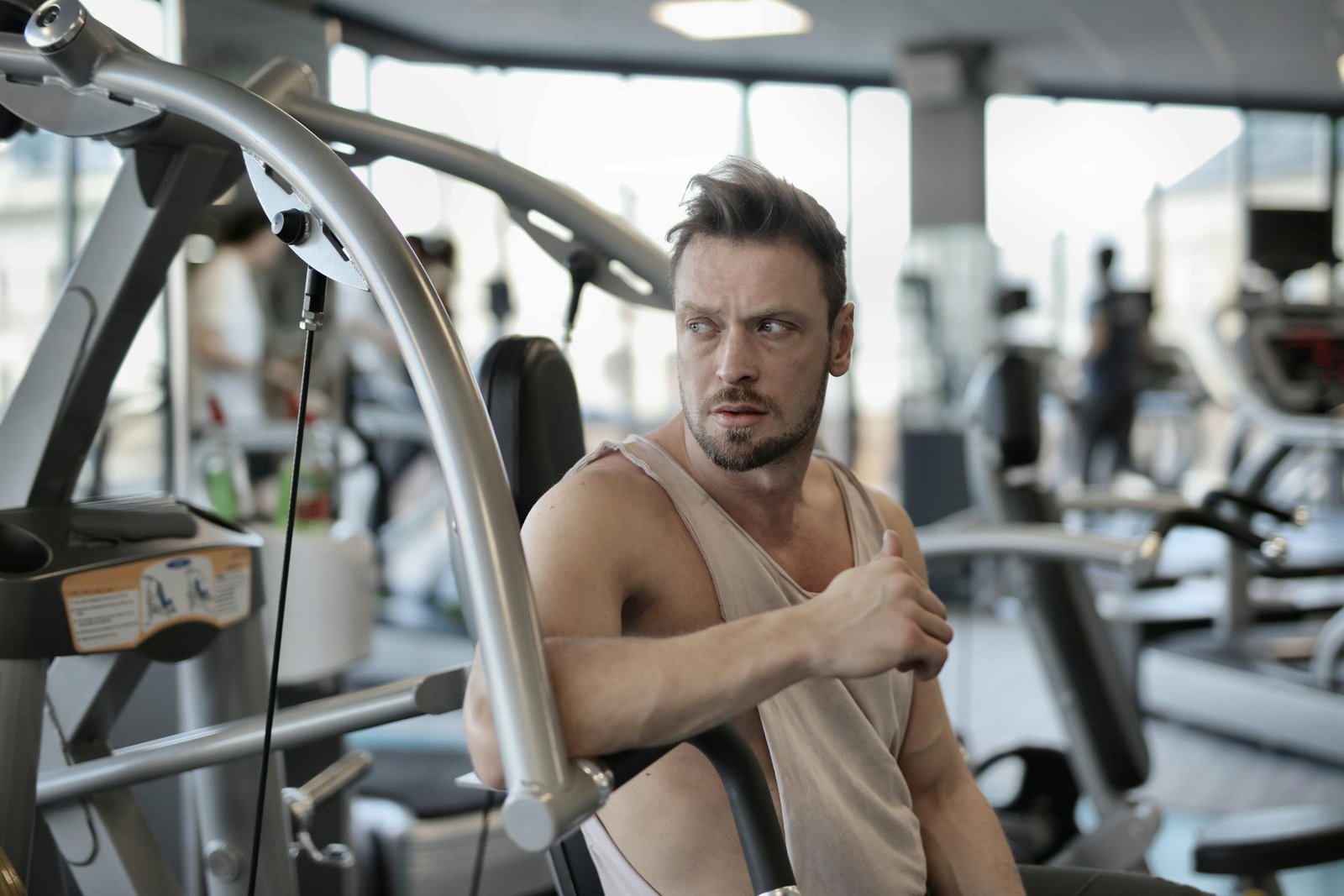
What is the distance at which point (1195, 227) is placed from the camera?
8.69m

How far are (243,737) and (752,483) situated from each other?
0.64 meters

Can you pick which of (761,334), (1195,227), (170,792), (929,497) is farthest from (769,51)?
(761,334)

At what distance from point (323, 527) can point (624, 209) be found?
15.1 feet

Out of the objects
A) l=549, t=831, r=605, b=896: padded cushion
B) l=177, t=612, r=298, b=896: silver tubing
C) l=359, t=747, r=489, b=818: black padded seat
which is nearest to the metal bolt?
l=177, t=612, r=298, b=896: silver tubing

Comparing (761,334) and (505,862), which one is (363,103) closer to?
(505,862)

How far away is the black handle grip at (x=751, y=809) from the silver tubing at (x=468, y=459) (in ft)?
0.64

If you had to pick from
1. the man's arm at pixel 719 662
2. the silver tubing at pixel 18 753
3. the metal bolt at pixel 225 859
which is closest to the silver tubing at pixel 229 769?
the metal bolt at pixel 225 859

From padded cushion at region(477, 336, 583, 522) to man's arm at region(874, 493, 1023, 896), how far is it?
0.42 m

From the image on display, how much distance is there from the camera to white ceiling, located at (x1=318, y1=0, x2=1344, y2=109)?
6.34 meters

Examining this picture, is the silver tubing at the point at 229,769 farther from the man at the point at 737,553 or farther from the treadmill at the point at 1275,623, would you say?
the treadmill at the point at 1275,623

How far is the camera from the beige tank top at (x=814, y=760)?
1.23m

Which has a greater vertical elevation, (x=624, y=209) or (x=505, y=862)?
(x=624, y=209)

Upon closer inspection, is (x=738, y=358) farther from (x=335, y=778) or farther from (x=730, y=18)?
(x=730, y=18)

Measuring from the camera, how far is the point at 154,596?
4.79 feet
